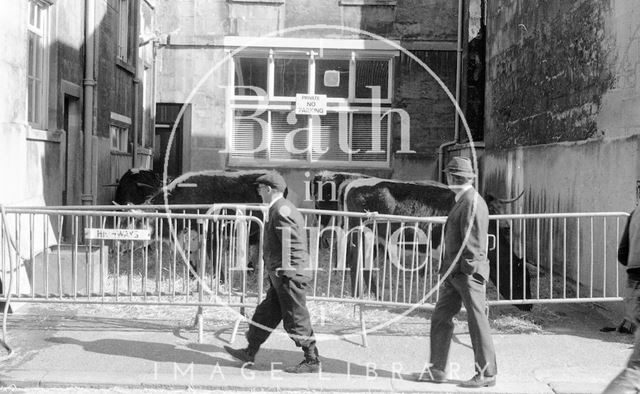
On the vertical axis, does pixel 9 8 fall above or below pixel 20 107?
above

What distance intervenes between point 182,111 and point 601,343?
1214cm

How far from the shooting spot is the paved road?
614 centimetres

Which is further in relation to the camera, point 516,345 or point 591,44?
point 591,44

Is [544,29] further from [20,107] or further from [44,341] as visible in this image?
[44,341]

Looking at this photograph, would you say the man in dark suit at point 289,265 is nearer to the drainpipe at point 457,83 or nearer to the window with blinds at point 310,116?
the window with blinds at point 310,116

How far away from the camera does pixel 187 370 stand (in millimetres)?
6488

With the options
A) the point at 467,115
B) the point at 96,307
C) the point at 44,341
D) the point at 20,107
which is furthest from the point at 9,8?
the point at 467,115

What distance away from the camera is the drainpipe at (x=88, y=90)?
43.7ft

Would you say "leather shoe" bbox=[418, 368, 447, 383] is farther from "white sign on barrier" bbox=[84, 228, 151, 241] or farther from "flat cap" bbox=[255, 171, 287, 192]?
"white sign on barrier" bbox=[84, 228, 151, 241]

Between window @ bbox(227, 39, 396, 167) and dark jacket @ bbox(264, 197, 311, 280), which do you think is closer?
dark jacket @ bbox(264, 197, 311, 280)

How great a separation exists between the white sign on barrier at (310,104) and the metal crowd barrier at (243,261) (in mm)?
5683

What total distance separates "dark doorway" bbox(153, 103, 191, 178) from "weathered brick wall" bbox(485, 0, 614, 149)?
7051mm

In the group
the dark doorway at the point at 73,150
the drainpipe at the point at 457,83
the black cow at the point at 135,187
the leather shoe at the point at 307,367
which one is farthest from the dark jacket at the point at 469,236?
the drainpipe at the point at 457,83

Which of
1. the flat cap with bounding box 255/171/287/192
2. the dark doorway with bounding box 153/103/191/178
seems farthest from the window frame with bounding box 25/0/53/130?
the flat cap with bounding box 255/171/287/192
